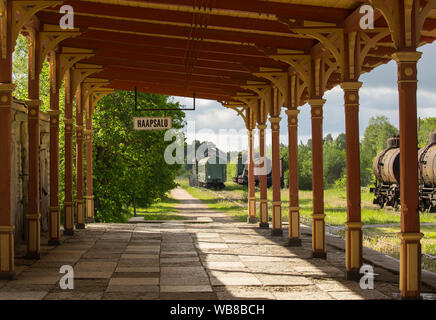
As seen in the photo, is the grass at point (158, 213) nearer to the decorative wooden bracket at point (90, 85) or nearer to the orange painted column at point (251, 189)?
the orange painted column at point (251, 189)

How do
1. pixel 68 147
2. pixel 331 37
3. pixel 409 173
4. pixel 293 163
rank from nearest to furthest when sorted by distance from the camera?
pixel 409 173 < pixel 331 37 < pixel 293 163 < pixel 68 147

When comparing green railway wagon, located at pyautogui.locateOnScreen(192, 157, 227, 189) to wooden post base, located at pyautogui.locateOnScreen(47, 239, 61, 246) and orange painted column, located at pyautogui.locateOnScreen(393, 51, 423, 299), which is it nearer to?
wooden post base, located at pyautogui.locateOnScreen(47, 239, 61, 246)

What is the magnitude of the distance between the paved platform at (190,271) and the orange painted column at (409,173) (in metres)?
0.61

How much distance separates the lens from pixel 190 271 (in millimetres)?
10297

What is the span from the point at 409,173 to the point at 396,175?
17988mm

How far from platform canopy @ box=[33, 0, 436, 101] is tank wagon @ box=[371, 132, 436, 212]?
730cm

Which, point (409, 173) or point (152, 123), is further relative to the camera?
point (152, 123)

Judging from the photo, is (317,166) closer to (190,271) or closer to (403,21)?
(190,271)

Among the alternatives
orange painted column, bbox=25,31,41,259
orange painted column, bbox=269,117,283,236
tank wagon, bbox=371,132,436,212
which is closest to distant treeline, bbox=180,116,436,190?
tank wagon, bbox=371,132,436,212

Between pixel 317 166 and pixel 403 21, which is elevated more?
Result: pixel 403 21

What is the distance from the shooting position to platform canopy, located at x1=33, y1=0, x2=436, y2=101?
966 centimetres

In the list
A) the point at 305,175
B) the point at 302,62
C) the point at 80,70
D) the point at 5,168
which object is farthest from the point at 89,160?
the point at 305,175

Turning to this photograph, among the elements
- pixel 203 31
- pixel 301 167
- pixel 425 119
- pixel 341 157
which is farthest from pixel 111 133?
pixel 425 119
